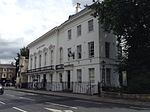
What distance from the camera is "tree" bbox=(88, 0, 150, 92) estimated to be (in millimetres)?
27031

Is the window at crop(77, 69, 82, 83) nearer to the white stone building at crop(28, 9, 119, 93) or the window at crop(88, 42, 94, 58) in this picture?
the white stone building at crop(28, 9, 119, 93)

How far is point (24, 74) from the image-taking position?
68.9 metres

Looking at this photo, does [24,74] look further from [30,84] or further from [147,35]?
[147,35]

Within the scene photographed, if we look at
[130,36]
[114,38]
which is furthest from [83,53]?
[130,36]

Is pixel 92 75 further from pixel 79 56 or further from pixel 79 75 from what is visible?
pixel 79 56

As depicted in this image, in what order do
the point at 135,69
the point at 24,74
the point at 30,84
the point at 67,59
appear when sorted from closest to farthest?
1. the point at 135,69
2. the point at 67,59
3. the point at 30,84
4. the point at 24,74

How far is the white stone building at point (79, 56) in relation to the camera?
33594 millimetres

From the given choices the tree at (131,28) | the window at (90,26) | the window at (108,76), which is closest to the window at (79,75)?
the window at (108,76)

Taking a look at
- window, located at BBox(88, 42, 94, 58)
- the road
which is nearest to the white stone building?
window, located at BBox(88, 42, 94, 58)

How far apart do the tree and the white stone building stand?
3.70 m

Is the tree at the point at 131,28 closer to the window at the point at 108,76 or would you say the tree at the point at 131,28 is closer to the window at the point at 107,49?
the window at the point at 107,49

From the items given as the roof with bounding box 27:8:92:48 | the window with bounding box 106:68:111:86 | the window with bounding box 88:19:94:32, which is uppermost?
the roof with bounding box 27:8:92:48

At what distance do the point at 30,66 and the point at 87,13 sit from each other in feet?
96.6

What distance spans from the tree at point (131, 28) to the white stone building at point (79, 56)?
3702mm
